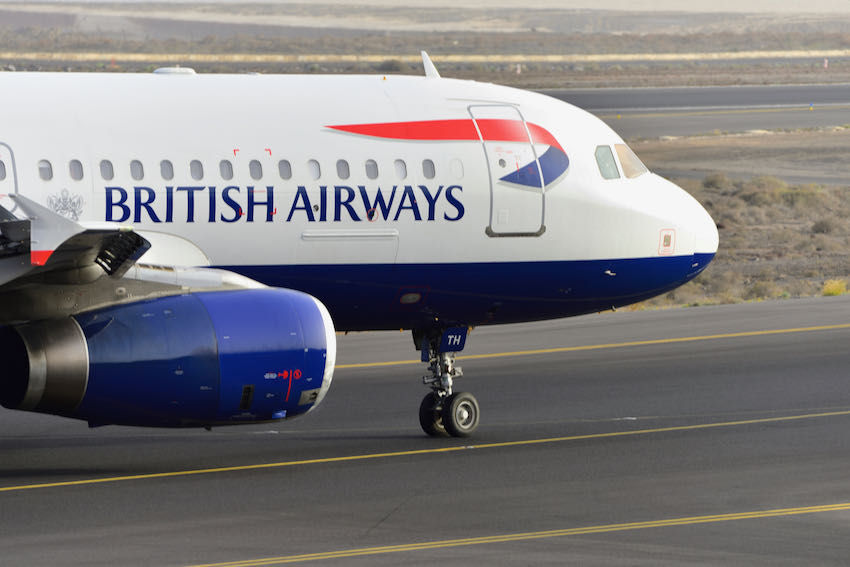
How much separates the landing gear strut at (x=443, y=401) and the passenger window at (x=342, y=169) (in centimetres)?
269

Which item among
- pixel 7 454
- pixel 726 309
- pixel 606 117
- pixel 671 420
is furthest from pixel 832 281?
pixel 606 117

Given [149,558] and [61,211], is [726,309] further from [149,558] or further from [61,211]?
[149,558]

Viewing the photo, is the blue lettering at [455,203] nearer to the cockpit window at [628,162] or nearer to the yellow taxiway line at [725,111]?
the cockpit window at [628,162]

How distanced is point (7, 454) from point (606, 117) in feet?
207

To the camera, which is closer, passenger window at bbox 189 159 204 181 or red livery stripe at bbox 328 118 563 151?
passenger window at bbox 189 159 204 181

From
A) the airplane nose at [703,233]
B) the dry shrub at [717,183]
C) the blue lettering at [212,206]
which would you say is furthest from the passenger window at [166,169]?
the dry shrub at [717,183]

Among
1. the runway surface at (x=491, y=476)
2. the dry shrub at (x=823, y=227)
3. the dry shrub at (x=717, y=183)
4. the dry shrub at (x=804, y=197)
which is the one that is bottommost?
the runway surface at (x=491, y=476)

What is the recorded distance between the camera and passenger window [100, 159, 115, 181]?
17.9 m

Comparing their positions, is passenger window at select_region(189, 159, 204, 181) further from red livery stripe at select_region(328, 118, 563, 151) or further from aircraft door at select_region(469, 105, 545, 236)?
aircraft door at select_region(469, 105, 545, 236)

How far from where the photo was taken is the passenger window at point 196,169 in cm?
1828

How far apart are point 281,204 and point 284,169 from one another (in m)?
0.44

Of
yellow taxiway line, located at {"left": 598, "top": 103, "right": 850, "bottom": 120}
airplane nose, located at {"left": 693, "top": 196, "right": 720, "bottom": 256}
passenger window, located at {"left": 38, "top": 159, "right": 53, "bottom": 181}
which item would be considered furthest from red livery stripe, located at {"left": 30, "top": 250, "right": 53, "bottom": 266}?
yellow taxiway line, located at {"left": 598, "top": 103, "right": 850, "bottom": 120}

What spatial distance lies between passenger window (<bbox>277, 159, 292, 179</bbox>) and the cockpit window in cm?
478

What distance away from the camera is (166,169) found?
18.2m
